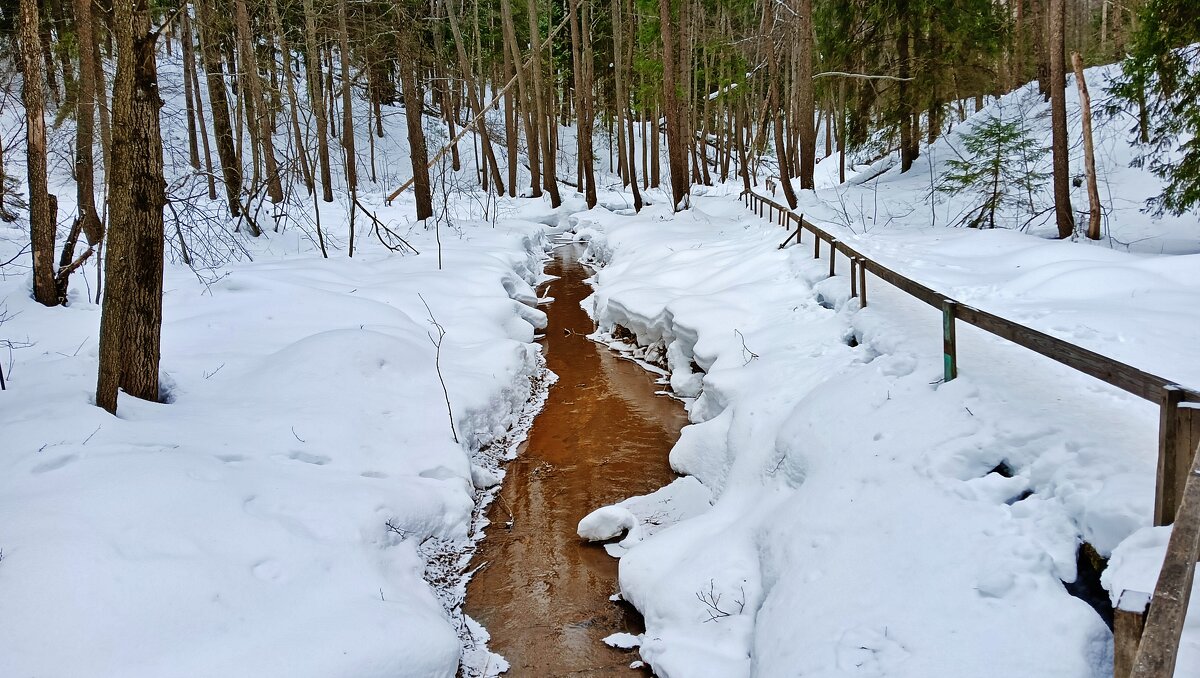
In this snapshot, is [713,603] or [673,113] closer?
[713,603]

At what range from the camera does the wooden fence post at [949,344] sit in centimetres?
542

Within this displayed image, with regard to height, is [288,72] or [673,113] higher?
[288,72]

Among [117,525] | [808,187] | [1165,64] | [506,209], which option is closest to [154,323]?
[117,525]

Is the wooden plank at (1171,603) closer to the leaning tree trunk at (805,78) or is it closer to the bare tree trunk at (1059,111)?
the bare tree trunk at (1059,111)

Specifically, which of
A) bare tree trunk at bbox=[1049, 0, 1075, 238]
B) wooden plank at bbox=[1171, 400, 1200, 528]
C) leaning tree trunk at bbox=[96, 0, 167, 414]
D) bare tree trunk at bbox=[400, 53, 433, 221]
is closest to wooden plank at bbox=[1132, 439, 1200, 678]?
wooden plank at bbox=[1171, 400, 1200, 528]

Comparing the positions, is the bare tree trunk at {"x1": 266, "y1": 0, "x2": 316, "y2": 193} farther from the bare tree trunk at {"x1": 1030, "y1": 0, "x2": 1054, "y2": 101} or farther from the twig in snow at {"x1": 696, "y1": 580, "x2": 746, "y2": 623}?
the bare tree trunk at {"x1": 1030, "y1": 0, "x2": 1054, "y2": 101}

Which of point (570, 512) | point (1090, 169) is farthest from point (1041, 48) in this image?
point (570, 512)

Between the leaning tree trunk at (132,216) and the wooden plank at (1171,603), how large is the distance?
664 cm

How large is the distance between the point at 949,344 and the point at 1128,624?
11.7ft

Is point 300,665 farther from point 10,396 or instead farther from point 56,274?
point 56,274

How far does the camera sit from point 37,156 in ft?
26.4

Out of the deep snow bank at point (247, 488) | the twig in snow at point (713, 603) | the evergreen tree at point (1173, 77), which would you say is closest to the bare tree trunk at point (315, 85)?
the deep snow bank at point (247, 488)

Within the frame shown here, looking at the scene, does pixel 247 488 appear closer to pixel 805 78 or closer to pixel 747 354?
pixel 747 354

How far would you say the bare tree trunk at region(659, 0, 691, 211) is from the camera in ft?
65.6
